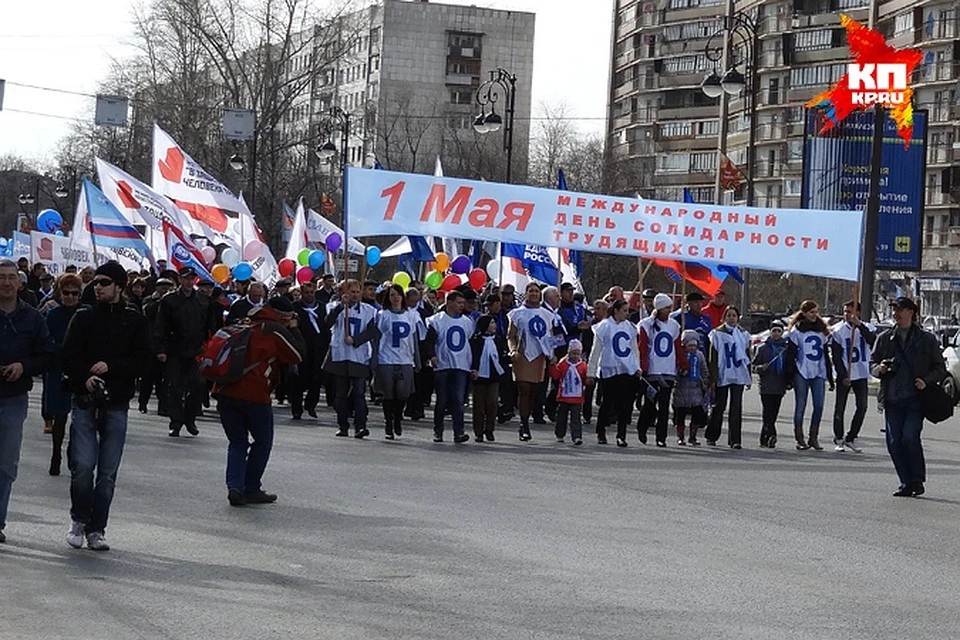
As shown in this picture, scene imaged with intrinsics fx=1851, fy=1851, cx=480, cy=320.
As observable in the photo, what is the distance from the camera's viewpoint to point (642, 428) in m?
21.4

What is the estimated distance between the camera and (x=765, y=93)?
97.4m

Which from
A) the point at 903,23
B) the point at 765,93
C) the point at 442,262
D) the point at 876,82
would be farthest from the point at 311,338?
the point at 765,93

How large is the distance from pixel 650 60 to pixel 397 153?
748 inches

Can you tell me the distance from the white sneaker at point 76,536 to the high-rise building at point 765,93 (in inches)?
2558

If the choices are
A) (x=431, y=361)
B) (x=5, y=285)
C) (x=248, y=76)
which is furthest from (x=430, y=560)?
(x=248, y=76)

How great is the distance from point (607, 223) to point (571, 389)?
133 inches

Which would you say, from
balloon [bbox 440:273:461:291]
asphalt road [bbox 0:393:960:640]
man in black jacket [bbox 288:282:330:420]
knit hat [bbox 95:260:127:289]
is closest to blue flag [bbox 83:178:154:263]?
balloon [bbox 440:273:461:291]

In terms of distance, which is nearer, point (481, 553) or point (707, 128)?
point (481, 553)

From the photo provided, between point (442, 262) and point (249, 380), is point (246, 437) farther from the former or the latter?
point (442, 262)

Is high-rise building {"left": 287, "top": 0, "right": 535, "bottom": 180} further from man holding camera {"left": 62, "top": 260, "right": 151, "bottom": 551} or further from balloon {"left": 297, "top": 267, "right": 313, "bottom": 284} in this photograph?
man holding camera {"left": 62, "top": 260, "right": 151, "bottom": 551}

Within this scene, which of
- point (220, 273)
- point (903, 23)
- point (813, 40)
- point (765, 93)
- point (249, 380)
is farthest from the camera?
point (765, 93)

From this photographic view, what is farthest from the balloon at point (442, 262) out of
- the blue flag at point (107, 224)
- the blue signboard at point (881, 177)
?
the blue signboard at point (881, 177)

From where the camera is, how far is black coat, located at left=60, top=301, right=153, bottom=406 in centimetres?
1073

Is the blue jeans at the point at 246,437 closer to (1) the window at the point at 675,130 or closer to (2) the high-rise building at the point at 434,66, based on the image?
(1) the window at the point at 675,130
